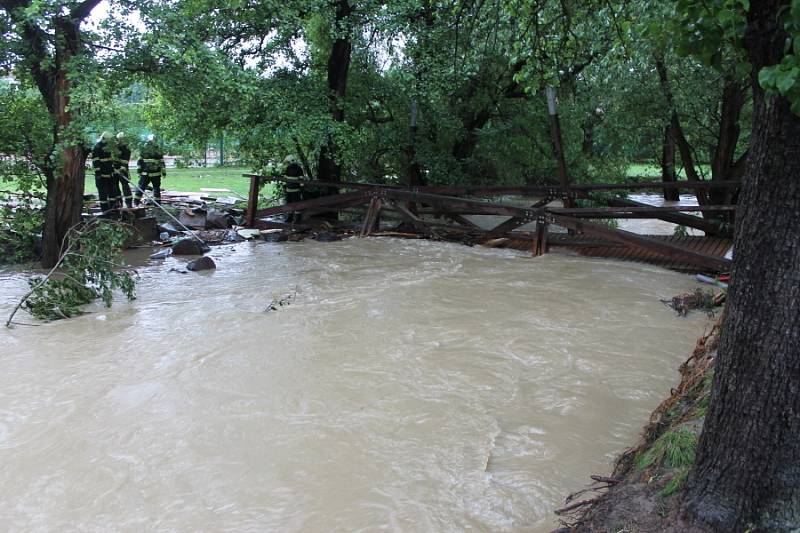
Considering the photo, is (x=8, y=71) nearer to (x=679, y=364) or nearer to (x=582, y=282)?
(x=582, y=282)

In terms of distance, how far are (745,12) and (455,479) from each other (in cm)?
328

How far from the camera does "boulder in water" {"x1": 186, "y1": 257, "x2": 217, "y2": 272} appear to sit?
11.8 m

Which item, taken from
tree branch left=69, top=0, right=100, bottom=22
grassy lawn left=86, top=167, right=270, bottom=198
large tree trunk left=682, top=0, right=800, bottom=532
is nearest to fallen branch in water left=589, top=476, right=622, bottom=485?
large tree trunk left=682, top=0, right=800, bottom=532

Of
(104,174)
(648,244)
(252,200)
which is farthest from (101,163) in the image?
(648,244)

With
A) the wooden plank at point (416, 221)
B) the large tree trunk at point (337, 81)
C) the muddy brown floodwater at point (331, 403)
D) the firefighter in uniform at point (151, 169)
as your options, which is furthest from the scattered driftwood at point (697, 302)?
the firefighter in uniform at point (151, 169)

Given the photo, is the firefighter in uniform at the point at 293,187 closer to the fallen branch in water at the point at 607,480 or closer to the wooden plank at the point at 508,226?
the wooden plank at the point at 508,226

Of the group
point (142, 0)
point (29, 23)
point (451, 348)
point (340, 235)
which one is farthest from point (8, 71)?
point (451, 348)

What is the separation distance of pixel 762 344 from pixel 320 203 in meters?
13.1

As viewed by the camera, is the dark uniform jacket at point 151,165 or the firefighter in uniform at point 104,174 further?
the dark uniform jacket at point 151,165

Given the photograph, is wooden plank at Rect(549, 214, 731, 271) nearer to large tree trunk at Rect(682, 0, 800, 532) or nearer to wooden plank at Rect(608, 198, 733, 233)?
wooden plank at Rect(608, 198, 733, 233)

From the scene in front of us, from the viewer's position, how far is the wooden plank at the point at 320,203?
49.3ft

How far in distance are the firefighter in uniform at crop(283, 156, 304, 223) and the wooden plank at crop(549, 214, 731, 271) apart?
670cm

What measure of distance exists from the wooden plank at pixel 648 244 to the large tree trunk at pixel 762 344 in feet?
25.6

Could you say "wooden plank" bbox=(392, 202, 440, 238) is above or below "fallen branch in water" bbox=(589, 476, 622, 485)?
above
